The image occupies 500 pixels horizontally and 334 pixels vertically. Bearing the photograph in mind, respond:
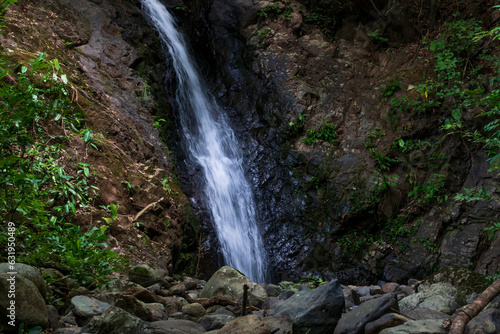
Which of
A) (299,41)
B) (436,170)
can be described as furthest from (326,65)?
(436,170)

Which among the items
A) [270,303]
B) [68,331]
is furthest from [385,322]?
[68,331]

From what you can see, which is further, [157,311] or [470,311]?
[157,311]

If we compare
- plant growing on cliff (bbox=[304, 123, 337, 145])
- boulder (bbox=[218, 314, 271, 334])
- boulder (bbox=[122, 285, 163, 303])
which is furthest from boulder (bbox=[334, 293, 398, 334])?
plant growing on cliff (bbox=[304, 123, 337, 145])

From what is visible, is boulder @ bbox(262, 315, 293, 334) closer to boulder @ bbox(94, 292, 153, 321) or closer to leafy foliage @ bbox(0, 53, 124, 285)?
boulder @ bbox(94, 292, 153, 321)

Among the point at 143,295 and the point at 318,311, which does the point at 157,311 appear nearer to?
the point at 143,295

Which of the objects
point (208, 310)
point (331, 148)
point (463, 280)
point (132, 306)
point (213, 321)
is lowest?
point (463, 280)

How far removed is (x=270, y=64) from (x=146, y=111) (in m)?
4.05

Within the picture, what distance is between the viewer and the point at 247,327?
220 cm

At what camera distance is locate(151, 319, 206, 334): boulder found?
2301 millimetres

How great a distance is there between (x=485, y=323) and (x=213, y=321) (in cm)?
184

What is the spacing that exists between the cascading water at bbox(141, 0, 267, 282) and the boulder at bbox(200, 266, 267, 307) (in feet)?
9.23

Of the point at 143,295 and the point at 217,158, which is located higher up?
the point at 143,295

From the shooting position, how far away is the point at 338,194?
763cm

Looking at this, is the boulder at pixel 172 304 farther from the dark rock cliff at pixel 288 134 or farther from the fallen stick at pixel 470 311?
the fallen stick at pixel 470 311
